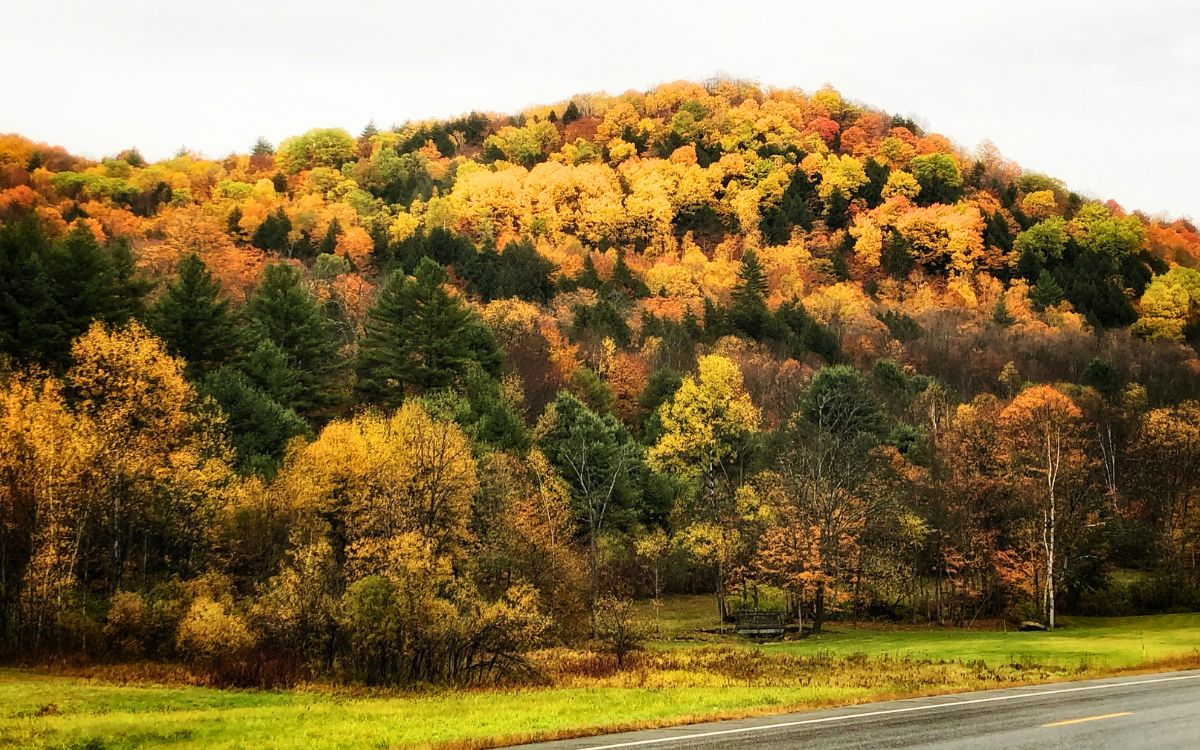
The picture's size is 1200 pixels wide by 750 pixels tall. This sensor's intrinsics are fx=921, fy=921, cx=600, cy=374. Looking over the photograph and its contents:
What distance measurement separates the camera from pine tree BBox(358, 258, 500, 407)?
6456 cm

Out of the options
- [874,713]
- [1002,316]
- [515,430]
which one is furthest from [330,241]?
[874,713]

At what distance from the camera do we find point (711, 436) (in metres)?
58.2

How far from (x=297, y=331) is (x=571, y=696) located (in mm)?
42721

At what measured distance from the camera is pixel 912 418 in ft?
276

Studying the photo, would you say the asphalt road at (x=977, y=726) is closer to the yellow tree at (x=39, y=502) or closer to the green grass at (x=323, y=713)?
the green grass at (x=323, y=713)

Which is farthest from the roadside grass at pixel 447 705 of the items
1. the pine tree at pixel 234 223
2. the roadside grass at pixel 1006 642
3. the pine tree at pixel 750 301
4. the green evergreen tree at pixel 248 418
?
the pine tree at pixel 234 223

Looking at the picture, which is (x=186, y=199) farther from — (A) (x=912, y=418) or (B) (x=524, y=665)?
(B) (x=524, y=665)

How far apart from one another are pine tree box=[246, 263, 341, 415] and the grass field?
→ 30.8 metres

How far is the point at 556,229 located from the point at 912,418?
7747 centimetres

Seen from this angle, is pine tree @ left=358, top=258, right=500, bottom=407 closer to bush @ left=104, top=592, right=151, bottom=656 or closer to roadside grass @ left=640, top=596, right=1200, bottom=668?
roadside grass @ left=640, top=596, right=1200, bottom=668

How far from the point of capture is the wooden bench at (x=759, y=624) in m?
50.2

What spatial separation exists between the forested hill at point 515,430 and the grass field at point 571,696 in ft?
17.8

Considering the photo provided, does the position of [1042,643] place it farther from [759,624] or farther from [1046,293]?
[1046,293]

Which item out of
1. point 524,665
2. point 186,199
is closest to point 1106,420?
point 524,665
